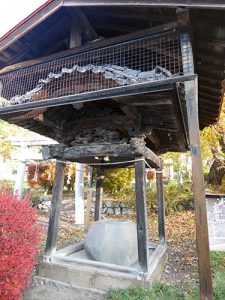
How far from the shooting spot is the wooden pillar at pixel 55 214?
501 cm

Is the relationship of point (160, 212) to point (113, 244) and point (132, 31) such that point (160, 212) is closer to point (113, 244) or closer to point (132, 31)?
point (113, 244)

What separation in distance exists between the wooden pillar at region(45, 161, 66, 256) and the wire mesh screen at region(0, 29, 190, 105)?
186 centimetres

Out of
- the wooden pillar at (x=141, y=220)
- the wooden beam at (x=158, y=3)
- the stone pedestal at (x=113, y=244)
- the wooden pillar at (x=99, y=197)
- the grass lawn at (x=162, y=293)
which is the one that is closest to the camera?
the wooden beam at (x=158, y=3)

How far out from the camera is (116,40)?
149 inches

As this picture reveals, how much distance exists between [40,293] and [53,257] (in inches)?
29.0

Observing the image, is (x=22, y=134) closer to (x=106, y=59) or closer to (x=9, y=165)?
→ (x=9, y=165)

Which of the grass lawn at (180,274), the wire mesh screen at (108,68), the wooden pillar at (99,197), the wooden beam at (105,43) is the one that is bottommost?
the grass lawn at (180,274)

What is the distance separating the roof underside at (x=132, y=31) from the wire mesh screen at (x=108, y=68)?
1.22ft

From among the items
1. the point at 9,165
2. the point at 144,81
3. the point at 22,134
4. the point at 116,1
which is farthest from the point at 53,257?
the point at 9,165

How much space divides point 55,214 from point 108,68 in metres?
3.34

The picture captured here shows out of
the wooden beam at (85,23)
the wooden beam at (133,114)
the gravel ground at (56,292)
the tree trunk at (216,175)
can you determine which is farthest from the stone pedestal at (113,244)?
the tree trunk at (216,175)

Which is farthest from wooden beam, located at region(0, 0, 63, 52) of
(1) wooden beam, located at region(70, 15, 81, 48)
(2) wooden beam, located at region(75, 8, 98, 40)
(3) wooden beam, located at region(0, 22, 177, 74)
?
(1) wooden beam, located at region(70, 15, 81, 48)

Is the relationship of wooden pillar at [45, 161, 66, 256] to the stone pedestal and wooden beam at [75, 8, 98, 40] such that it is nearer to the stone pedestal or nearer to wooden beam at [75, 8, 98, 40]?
the stone pedestal

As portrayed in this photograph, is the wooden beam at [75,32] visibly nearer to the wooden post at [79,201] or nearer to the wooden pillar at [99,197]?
the wooden pillar at [99,197]
